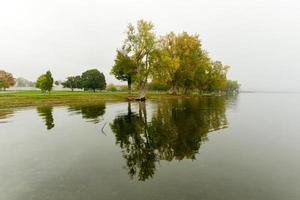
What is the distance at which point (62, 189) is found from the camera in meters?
7.33

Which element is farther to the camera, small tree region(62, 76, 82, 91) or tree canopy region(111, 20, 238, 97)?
small tree region(62, 76, 82, 91)

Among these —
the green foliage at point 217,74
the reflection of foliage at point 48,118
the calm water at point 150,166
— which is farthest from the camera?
the green foliage at point 217,74

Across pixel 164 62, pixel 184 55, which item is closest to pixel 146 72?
pixel 164 62

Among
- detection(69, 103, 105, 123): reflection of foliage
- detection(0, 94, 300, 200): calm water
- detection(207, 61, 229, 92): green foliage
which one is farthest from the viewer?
detection(207, 61, 229, 92): green foliage

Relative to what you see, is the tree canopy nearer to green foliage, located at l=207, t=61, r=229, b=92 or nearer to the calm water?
green foliage, located at l=207, t=61, r=229, b=92

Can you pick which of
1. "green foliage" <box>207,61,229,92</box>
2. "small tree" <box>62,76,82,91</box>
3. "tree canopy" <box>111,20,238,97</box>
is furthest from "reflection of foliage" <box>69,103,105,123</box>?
"small tree" <box>62,76,82,91</box>

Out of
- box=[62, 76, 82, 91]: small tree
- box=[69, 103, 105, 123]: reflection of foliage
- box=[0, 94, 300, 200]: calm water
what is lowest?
box=[69, 103, 105, 123]: reflection of foliage

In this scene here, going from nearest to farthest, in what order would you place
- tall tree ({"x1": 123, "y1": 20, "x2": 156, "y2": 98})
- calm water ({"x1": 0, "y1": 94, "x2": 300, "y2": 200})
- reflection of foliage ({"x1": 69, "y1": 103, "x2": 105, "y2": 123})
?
1. calm water ({"x1": 0, "y1": 94, "x2": 300, "y2": 200})
2. reflection of foliage ({"x1": 69, "y1": 103, "x2": 105, "y2": 123})
3. tall tree ({"x1": 123, "y1": 20, "x2": 156, "y2": 98})

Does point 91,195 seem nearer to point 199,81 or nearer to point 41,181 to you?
point 41,181

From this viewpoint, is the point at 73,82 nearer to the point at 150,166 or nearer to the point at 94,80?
the point at 94,80

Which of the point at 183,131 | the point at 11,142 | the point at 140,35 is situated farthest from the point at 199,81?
the point at 11,142

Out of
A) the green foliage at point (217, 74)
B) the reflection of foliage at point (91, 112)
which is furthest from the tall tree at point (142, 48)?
the green foliage at point (217, 74)

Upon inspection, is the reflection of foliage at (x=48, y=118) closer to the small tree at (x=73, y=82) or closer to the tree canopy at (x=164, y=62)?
the tree canopy at (x=164, y=62)

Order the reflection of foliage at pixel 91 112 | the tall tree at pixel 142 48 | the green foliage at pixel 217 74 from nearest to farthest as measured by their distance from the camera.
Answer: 1. the reflection of foliage at pixel 91 112
2. the tall tree at pixel 142 48
3. the green foliage at pixel 217 74
